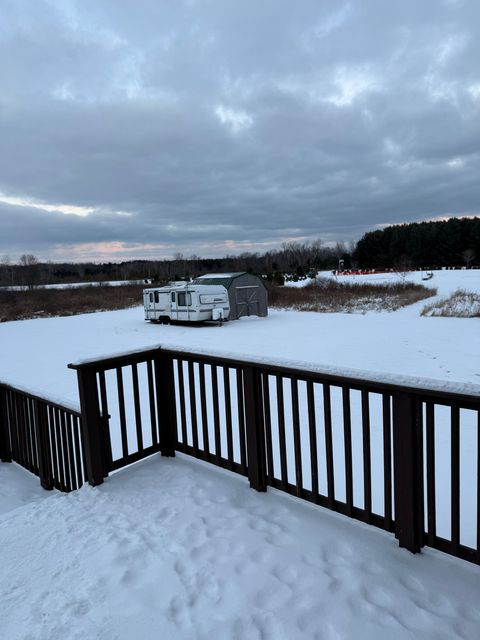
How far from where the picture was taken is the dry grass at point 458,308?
A: 17.3m

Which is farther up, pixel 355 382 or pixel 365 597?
pixel 355 382

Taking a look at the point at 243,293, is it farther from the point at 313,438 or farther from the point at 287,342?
the point at 313,438

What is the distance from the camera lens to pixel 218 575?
87.0 inches

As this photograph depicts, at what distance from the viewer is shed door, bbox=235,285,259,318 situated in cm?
1923

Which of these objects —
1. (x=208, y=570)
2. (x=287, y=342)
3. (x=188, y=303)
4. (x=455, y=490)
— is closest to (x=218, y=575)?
(x=208, y=570)

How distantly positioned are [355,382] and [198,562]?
1271mm

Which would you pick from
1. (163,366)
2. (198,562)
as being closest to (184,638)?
(198,562)

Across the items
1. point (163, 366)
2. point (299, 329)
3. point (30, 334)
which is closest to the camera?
point (163, 366)

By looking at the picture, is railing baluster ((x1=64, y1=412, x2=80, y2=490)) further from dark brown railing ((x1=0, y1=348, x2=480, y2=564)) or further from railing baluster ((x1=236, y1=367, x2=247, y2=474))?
railing baluster ((x1=236, y1=367, x2=247, y2=474))

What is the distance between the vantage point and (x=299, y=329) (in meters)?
15.4

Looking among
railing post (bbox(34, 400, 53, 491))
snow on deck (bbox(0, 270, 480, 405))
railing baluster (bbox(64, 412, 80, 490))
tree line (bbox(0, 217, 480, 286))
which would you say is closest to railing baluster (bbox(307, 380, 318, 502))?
railing baluster (bbox(64, 412, 80, 490))

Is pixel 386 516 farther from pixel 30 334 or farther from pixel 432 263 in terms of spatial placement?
pixel 432 263

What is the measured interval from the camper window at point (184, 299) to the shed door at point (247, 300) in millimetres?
2509

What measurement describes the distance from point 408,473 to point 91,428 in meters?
2.22
